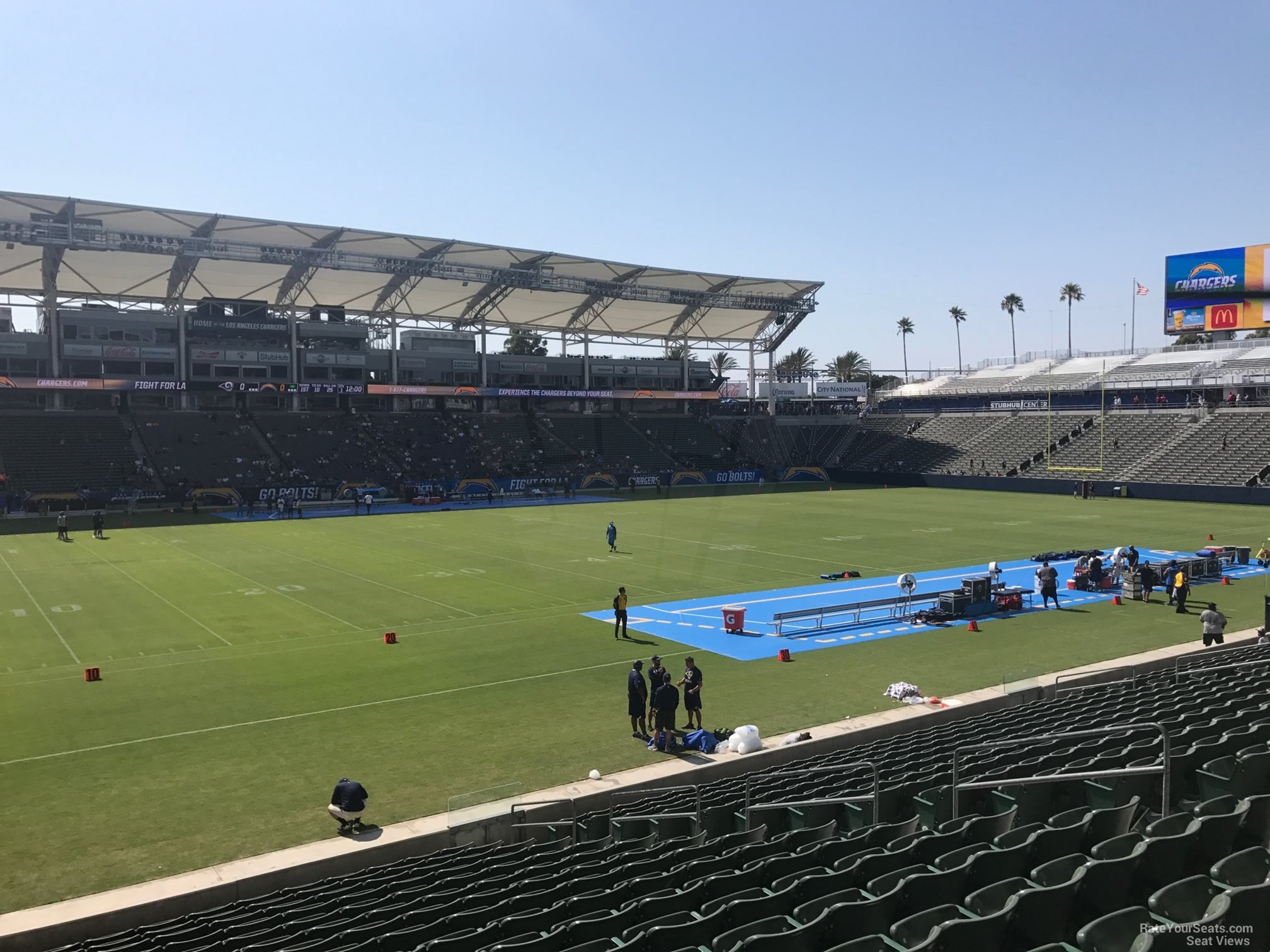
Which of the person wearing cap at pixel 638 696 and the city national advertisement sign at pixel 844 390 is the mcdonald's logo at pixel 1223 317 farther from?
the person wearing cap at pixel 638 696

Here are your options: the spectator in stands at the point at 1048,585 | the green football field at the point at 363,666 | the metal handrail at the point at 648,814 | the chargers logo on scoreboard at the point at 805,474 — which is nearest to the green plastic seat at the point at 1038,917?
the metal handrail at the point at 648,814

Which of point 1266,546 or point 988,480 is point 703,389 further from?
point 1266,546

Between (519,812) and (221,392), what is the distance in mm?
66674

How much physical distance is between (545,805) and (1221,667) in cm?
1094

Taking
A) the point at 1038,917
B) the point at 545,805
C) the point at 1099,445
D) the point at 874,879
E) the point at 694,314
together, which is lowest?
the point at 545,805

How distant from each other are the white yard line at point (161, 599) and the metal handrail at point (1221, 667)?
65.0 ft

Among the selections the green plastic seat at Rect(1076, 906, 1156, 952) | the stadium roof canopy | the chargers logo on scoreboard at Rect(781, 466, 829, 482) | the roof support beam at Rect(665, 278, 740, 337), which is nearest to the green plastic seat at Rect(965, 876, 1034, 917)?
→ the green plastic seat at Rect(1076, 906, 1156, 952)

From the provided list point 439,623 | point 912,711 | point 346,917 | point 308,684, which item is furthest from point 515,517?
point 346,917

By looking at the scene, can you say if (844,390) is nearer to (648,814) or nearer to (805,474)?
(805,474)

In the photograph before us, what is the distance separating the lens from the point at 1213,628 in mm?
20188

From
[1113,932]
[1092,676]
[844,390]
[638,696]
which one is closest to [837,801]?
[1113,932]

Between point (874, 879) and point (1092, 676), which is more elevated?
point (874, 879)

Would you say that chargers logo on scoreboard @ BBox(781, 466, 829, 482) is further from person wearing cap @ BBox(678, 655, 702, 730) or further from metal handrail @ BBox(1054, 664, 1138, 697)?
person wearing cap @ BBox(678, 655, 702, 730)

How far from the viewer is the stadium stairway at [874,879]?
18.2 feet
